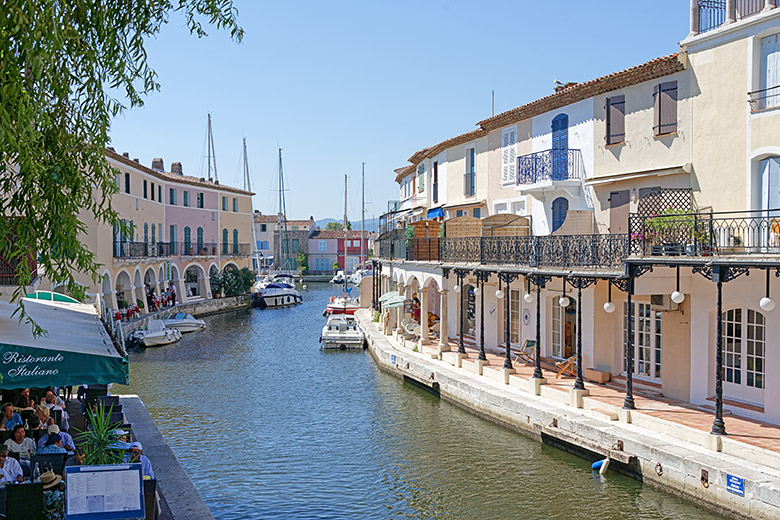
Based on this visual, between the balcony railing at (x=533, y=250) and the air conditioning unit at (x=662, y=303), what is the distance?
220 centimetres

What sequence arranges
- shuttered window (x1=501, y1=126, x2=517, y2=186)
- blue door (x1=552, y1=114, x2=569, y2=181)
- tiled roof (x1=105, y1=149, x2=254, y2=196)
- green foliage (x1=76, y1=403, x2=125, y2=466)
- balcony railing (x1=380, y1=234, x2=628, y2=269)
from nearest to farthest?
green foliage (x1=76, y1=403, x2=125, y2=466) → balcony railing (x1=380, y1=234, x2=628, y2=269) → blue door (x1=552, y1=114, x2=569, y2=181) → shuttered window (x1=501, y1=126, x2=517, y2=186) → tiled roof (x1=105, y1=149, x2=254, y2=196)

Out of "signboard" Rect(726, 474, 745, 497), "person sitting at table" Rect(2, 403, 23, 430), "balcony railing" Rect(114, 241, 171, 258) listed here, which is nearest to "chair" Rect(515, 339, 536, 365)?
"signboard" Rect(726, 474, 745, 497)

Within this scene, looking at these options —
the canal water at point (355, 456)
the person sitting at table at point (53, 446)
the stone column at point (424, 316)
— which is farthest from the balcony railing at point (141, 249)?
the person sitting at table at point (53, 446)

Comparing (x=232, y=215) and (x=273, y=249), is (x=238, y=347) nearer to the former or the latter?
(x=232, y=215)

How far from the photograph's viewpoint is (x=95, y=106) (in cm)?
810

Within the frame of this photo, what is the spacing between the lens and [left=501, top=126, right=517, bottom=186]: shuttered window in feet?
88.5

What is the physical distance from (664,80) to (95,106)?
1556 centimetres

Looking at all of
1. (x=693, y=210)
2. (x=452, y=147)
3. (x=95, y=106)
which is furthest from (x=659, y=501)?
(x=452, y=147)

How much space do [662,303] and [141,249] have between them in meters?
34.8

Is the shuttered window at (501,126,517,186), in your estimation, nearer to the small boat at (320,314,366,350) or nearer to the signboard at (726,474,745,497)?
the small boat at (320,314,366,350)

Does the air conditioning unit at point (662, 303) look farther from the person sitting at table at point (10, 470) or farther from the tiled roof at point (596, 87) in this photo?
the person sitting at table at point (10, 470)

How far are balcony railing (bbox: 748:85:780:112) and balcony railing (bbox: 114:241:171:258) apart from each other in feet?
108

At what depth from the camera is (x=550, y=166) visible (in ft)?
77.9

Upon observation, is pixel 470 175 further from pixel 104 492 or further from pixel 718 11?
pixel 104 492
